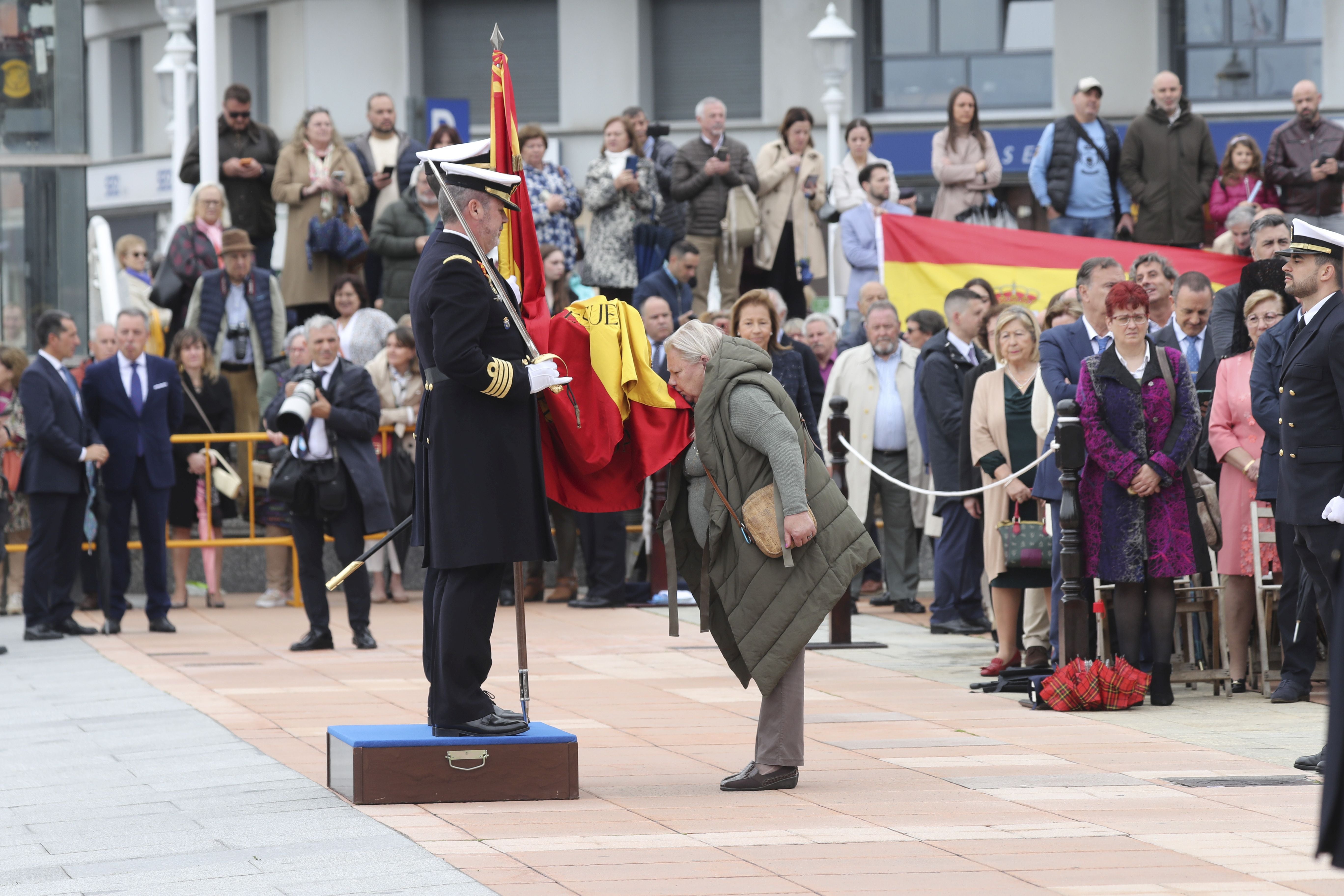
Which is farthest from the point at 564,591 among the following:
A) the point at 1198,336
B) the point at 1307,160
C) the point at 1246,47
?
the point at 1246,47

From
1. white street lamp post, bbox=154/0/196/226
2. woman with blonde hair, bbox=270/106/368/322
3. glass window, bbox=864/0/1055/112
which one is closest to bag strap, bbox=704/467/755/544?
woman with blonde hair, bbox=270/106/368/322

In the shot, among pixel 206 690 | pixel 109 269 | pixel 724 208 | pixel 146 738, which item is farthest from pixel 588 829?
pixel 109 269

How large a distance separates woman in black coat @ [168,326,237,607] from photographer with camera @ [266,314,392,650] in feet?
9.54

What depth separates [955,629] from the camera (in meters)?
12.8

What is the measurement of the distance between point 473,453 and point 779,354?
20.2ft

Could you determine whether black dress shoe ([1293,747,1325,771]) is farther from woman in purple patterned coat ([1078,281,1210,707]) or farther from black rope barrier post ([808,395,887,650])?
black rope barrier post ([808,395,887,650])

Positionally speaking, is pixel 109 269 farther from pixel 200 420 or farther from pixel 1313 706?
pixel 1313 706

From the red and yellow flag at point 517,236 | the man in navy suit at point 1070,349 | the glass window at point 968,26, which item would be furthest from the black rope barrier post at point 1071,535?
the glass window at point 968,26

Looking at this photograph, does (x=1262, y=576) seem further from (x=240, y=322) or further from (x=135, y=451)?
(x=240, y=322)

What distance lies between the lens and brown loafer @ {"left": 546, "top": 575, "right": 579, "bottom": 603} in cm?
1491

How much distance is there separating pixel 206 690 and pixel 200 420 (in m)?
5.16

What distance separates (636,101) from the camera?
106 ft

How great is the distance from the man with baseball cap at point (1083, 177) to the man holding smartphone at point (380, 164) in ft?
18.7

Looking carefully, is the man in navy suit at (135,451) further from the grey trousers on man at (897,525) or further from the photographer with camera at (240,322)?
the grey trousers on man at (897,525)
